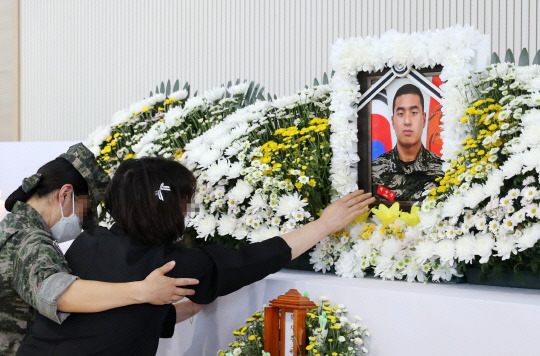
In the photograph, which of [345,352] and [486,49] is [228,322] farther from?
[486,49]

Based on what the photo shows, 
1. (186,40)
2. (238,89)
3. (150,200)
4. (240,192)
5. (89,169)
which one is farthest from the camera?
(186,40)

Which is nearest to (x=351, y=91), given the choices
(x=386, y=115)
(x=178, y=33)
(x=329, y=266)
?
(x=386, y=115)

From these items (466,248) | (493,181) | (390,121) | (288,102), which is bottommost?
(466,248)

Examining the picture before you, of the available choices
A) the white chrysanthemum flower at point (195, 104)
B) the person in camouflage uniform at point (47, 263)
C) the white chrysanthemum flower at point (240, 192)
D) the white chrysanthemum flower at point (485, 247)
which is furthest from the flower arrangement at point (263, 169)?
the white chrysanthemum flower at point (485, 247)

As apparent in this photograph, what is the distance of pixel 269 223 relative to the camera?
2561 millimetres

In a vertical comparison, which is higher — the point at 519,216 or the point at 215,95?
the point at 215,95

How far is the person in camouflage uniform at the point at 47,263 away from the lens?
1.91 m

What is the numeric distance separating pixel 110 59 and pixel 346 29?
235cm

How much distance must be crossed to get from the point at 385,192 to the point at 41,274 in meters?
1.23

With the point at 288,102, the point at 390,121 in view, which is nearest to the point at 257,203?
the point at 288,102

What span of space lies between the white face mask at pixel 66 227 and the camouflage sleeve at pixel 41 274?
0.71 feet

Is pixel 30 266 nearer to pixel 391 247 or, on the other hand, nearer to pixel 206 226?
pixel 206 226

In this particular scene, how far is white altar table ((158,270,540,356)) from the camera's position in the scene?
74.8 inches

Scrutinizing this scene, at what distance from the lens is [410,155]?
2.42 meters
